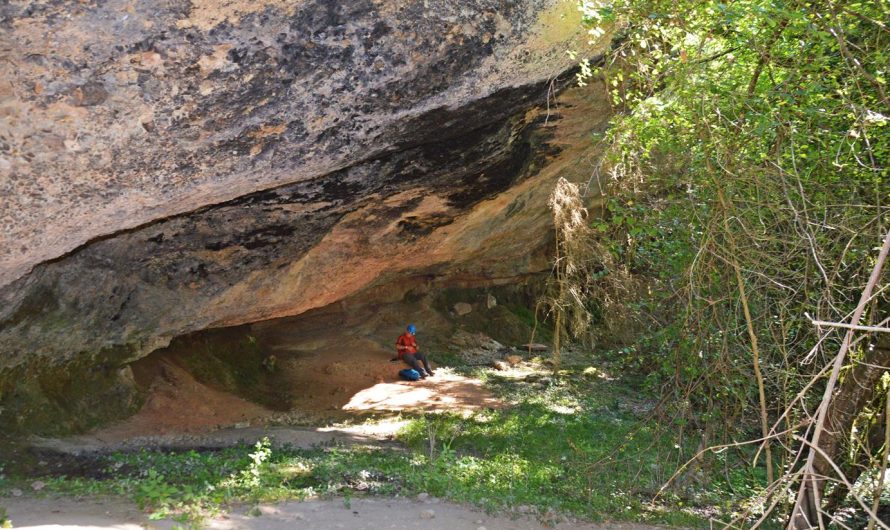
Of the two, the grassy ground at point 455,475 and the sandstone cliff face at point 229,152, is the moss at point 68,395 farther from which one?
the grassy ground at point 455,475

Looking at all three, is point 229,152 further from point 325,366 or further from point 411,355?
point 411,355

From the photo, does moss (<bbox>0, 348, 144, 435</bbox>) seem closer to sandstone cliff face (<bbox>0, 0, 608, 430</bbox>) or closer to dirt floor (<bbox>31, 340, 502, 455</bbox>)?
sandstone cliff face (<bbox>0, 0, 608, 430</bbox>)

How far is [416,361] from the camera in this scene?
12922 mm

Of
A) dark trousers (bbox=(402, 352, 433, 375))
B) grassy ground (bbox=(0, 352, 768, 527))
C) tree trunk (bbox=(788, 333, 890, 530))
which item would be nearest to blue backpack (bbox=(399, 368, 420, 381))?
dark trousers (bbox=(402, 352, 433, 375))

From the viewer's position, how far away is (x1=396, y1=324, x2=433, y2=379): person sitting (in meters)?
12.9

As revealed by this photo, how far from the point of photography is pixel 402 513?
5.25 metres

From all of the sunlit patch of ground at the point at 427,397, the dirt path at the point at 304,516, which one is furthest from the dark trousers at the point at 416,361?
the dirt path at the point at 304,516

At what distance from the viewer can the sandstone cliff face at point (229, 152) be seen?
5285mm

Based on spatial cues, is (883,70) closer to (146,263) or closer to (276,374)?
(146,263)

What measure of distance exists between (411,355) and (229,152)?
723 cm

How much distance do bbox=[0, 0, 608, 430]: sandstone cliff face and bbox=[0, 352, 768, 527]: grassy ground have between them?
204 cm

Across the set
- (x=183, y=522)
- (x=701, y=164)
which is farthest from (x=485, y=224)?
(x=183, y=522)

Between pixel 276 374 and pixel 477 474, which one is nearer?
pixel 477 474

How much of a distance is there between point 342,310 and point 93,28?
386 inches
